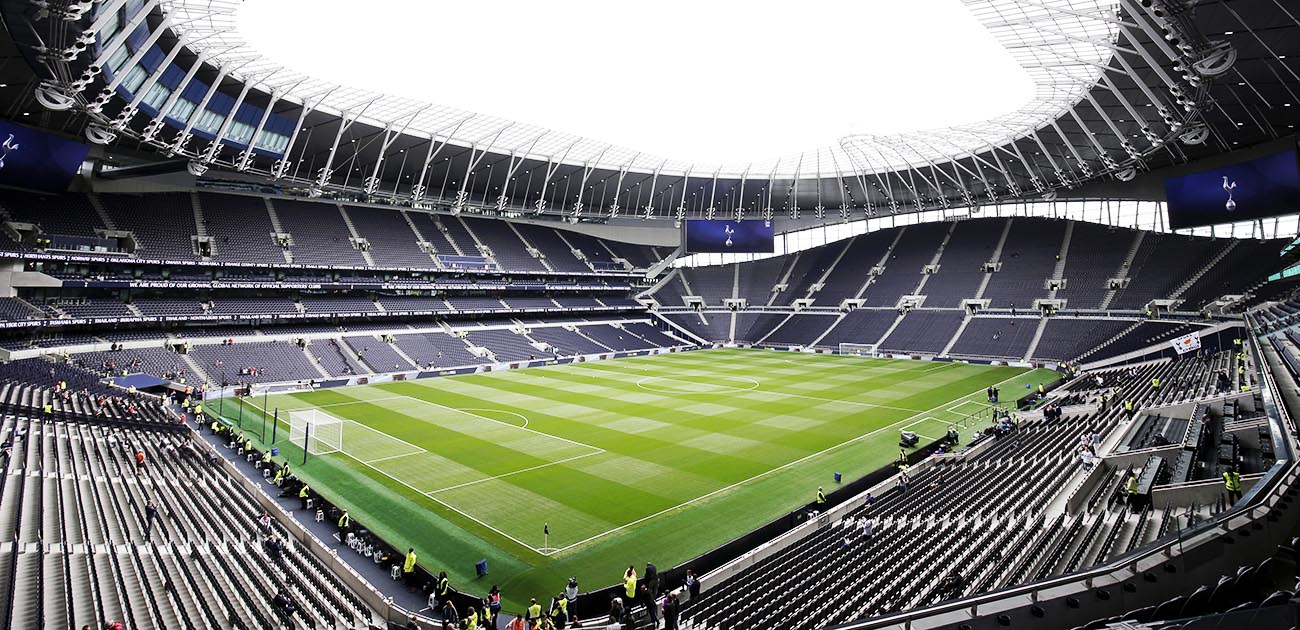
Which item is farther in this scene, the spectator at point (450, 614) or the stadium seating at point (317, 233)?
the stadium seating at point (317, 233)

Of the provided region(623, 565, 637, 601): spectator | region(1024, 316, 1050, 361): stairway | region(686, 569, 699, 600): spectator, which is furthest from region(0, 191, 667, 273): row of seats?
region(686, 569, 699, 600): spectator

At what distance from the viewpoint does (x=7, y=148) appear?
109 feet

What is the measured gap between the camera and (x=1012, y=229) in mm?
66688

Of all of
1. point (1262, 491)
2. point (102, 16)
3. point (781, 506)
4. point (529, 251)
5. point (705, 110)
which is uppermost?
point (705, 110)

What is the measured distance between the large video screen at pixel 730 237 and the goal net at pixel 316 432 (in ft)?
159

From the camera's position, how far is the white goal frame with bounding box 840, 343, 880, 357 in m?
60.1

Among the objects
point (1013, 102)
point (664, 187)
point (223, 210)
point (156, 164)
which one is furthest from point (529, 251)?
point (1013, 102)

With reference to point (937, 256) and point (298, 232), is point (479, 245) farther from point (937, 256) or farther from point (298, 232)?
point (937, 256)

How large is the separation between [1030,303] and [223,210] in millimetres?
68749

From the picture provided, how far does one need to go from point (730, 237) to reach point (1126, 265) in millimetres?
36409

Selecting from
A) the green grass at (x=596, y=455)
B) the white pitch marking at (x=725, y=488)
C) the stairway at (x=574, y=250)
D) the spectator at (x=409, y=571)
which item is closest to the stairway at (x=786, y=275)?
the stairway at (x=574, y=250)

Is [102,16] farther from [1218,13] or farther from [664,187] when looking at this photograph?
[664,187]

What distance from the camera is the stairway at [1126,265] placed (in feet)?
174

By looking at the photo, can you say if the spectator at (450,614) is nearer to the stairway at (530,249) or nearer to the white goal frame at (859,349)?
the white goal frame at (859,349)
